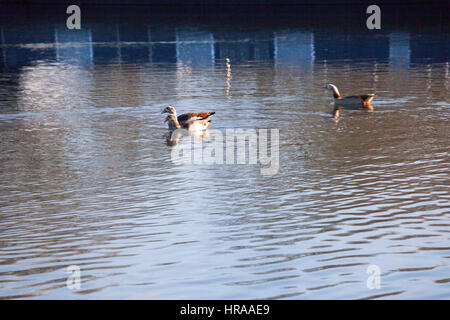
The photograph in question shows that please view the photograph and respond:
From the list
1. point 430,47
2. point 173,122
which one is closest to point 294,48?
point 430,47

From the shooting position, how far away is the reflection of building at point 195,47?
138ft

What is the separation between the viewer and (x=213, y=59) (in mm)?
42344

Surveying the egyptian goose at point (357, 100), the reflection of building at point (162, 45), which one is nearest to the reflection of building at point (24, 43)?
the reflection of building at point (162, 45)

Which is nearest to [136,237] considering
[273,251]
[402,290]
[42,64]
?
[273,251]

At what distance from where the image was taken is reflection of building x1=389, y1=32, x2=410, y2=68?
38.5 metres

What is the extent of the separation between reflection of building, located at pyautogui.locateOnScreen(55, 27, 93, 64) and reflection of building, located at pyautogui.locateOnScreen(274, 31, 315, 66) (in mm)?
11260

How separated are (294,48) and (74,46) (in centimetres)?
1551

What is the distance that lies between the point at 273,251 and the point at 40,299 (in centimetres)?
337

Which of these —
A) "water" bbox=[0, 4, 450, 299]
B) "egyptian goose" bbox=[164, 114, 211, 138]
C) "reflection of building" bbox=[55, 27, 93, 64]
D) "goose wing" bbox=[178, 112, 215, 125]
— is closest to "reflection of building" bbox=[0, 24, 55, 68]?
"reflection of building" bbox=[55, 27, 93, 64]

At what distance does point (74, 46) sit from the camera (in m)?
51.6

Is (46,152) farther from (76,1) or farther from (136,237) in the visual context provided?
(76,1)

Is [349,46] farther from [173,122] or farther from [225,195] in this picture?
[225,195]
